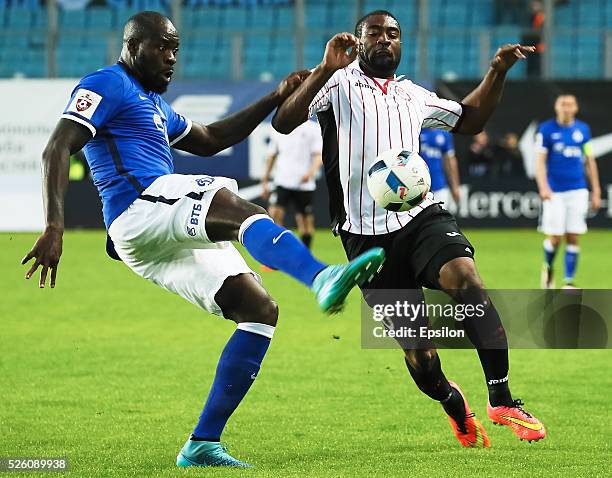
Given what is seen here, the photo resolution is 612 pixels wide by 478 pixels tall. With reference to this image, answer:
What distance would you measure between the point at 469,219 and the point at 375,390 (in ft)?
47.1

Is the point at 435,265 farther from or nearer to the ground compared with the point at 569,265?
farther from the ground

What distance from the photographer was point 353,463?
206 inches

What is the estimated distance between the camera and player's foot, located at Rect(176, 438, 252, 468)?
5113 mm

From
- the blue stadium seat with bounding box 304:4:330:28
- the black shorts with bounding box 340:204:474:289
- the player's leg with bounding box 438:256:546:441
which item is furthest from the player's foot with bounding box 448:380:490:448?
the blue stadium seat with bounding box 304:4:330:28

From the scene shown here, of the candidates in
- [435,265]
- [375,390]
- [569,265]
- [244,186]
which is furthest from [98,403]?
[244,186]

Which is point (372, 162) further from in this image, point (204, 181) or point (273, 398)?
point (273, 398)

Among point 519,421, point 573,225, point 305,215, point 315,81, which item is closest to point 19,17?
point 305,215

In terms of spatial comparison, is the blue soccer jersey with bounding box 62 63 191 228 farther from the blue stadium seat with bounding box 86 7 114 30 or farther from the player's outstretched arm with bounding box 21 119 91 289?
the blue stadium seat with bounding box 86 7 114 30

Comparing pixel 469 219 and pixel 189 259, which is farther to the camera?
pixel 469 219

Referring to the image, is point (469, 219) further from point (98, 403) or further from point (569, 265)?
point (98, 403)

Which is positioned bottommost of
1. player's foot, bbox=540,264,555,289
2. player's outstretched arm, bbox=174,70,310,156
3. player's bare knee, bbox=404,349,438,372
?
player's foot, bbox=540,264,555,289

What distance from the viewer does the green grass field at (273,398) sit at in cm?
534

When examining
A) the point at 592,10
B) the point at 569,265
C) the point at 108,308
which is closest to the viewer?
the point at 108,308

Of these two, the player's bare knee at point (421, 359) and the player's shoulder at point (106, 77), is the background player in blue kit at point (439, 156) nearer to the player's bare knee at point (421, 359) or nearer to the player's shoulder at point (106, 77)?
the player's bare knee at point (421, 359)
